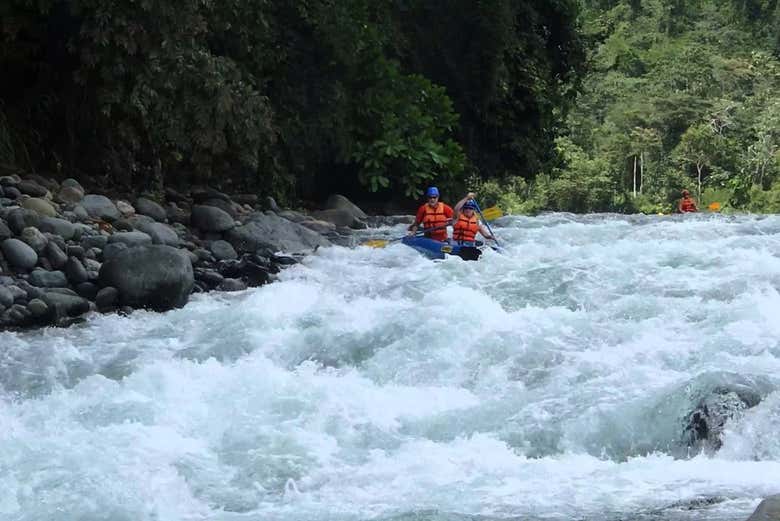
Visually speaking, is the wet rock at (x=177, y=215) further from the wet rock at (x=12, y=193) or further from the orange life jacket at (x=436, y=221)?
the orange life jacket at (x=436, y=221)

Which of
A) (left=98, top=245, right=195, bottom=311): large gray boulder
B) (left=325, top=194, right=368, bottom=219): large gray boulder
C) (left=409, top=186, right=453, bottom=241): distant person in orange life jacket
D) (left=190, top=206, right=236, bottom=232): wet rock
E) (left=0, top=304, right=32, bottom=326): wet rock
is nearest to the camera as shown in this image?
(left=0, top=304, right=32, bottom=326): wet rock

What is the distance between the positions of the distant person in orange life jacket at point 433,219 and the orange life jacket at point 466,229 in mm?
195

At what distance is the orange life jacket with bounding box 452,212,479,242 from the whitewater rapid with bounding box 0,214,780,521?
5.19 feet

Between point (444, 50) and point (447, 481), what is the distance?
12.9 meters

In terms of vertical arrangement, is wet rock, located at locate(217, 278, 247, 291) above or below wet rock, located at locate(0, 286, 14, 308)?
below

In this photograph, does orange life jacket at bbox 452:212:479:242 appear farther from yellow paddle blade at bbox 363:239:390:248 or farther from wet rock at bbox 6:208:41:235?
wet rock at bbox 6:208:41:235

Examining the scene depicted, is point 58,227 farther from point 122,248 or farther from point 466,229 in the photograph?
point 466,229

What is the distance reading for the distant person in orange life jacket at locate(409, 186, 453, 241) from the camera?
1170 cm

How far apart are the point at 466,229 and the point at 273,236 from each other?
208cm

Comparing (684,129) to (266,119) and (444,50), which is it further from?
(266,119)

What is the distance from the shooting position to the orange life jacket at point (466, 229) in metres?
11.5

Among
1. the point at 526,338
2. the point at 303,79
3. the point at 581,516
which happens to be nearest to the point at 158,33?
the point at 303,79

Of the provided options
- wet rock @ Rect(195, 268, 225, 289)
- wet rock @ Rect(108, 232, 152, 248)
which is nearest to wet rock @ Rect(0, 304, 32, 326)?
wet rock @ Rect(108, 232, 152, 248)

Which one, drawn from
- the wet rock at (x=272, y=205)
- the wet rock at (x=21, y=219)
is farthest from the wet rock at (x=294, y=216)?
the wet rock at (x=21, y=219)
